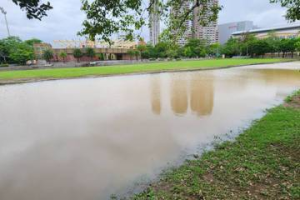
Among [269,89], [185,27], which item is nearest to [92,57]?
[269,89]

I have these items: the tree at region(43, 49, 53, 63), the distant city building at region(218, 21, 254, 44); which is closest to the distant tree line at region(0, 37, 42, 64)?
the tree at region(43, 49, 53, 63)

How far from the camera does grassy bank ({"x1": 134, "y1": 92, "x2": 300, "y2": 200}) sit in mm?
2998

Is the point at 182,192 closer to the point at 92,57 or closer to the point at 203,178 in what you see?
the point at 203,178

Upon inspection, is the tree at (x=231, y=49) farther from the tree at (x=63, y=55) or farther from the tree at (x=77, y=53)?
the tree at (x=63, y=55)

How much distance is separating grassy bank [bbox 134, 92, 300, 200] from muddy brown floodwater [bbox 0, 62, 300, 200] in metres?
0.54

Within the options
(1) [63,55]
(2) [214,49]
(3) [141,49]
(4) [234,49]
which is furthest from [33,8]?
(2) [214,49]

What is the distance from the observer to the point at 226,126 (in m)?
6.04

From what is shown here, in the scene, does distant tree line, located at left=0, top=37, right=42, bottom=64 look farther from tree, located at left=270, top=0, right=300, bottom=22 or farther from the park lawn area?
tree, located at left=270, top=0, right=300, bottom=22

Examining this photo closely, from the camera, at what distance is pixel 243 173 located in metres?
3.45

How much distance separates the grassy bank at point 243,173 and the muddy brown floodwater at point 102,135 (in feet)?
1.77

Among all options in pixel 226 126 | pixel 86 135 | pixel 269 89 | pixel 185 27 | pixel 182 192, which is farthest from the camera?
pixel 269 89

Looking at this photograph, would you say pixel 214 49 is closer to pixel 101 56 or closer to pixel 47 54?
pixel 101 56

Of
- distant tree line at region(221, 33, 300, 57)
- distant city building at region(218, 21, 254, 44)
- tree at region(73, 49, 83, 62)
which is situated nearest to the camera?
distant tree line at region(221, 33, 300, 57)

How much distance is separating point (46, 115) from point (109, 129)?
10.2 ft
